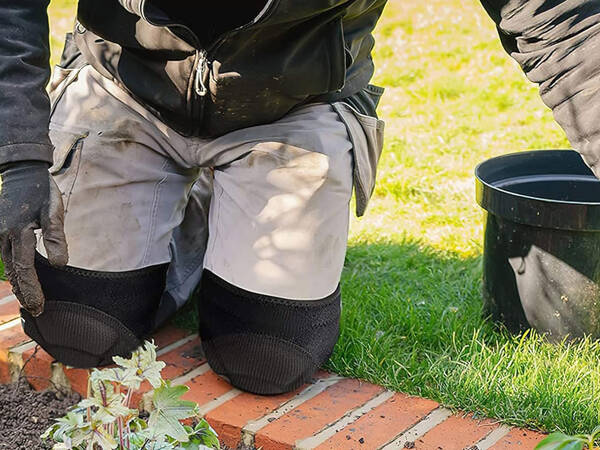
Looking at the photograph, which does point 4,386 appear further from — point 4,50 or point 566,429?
point 566,429

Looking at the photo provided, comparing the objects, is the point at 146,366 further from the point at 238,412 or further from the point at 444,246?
the point at 444,246

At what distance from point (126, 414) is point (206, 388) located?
0.76 m

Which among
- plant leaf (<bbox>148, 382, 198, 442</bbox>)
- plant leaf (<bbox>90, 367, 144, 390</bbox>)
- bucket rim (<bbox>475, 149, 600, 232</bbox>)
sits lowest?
plant leaf (<bbox>148, 382, 198, 442</bbox>)

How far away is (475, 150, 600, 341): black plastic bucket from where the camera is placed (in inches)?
95.5

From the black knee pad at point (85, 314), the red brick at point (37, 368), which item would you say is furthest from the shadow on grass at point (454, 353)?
the red brick at point (37, 368)

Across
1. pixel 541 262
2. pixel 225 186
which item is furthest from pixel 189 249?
pixel 541 262

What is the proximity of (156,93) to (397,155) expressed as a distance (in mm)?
1755

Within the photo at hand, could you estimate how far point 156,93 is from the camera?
246 centimetres

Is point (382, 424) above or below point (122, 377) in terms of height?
below

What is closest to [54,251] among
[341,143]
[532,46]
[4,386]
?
[4,386]

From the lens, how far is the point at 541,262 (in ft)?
8.21

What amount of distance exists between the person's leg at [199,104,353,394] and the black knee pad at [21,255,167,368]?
0.20m

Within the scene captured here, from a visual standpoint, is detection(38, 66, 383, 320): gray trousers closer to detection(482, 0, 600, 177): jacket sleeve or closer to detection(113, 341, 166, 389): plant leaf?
detection(482, 0, 600, 177): jacket sleeve

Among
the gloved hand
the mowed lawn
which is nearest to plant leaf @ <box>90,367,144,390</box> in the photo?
the gloved hand
